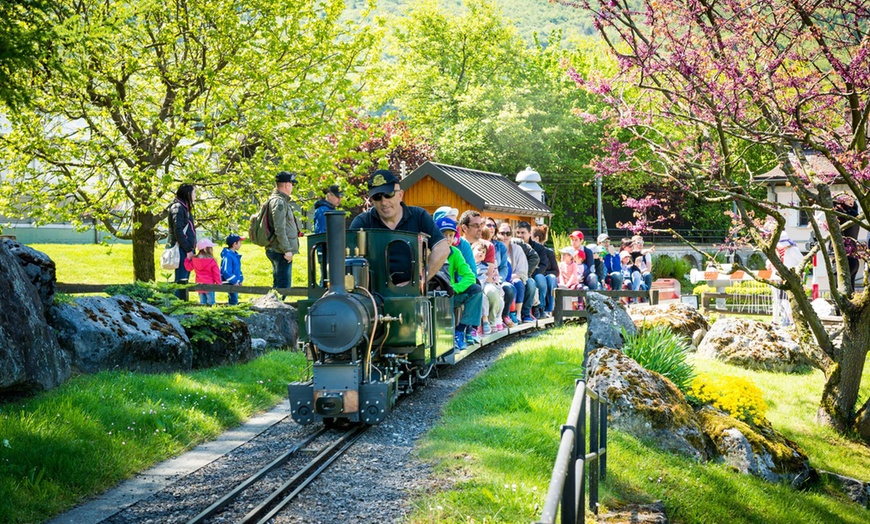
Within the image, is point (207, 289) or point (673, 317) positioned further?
point (673, 317)

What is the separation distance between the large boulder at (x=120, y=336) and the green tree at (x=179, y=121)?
6768mm

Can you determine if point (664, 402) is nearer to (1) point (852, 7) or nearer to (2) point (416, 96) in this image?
(1) point (852, 7)

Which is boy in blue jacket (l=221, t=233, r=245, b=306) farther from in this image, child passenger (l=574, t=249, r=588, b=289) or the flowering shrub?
the flowering shrub

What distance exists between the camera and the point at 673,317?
682 inches

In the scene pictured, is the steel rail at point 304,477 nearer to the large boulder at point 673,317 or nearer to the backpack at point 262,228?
the backpack at point 262,228

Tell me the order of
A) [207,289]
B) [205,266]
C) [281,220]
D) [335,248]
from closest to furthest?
[335,248] → [281,220] → [207,289] → [205,266]

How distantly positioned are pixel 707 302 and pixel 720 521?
1501cm

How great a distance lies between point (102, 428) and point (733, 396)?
7563 millimetres

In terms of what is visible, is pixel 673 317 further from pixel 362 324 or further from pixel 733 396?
pixel 362 324

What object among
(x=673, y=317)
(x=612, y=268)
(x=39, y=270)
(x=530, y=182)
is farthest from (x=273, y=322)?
(x=530, y=182)

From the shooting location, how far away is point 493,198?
29.6 meters

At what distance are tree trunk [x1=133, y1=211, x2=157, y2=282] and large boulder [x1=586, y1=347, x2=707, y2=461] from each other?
11.9 meters

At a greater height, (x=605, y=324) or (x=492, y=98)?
(x=492, y=98)

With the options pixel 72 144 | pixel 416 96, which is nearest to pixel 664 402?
pixel 72 144
